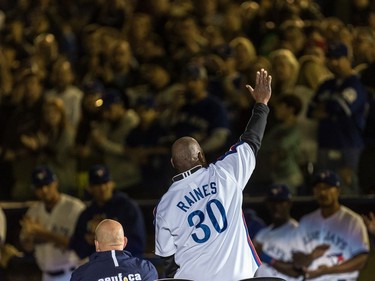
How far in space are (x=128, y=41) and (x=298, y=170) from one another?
12.9 feet

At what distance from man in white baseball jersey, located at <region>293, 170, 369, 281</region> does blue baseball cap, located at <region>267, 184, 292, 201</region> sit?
0.30m

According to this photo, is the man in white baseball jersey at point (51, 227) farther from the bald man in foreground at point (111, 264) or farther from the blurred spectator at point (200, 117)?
the bald man in foreground at point (111, 264)

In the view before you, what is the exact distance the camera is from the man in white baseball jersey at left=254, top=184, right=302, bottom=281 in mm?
11953

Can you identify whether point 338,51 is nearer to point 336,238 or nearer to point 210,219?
point 336,238

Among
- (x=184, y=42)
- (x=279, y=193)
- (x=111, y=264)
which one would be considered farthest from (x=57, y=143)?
(x=111, y=264)

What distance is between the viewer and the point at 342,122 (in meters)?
12.3

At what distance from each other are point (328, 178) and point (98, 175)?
2.38 meters

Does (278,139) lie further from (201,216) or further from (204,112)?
(201,216)

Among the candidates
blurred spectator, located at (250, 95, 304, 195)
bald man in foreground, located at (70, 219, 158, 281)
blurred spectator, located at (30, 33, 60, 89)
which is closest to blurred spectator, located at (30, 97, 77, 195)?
blurred spectator, located at (30, 33, 60, 89)

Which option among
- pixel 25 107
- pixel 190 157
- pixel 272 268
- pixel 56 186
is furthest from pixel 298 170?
pixel 190 157

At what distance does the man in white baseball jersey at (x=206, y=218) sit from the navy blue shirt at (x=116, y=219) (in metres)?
3.55

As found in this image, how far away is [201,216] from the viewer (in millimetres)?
8094

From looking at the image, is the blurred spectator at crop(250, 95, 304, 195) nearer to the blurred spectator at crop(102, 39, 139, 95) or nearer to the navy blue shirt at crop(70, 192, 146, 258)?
the navy blue shirt at crop(70, 192, 146, 258)

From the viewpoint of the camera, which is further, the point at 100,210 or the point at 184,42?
the point at 184,42
